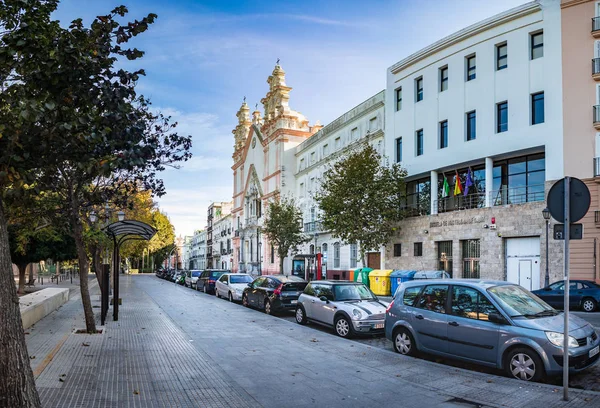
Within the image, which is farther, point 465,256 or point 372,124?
point 372,124

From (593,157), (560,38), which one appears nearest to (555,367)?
(593,157)

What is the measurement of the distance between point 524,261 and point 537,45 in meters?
11.3

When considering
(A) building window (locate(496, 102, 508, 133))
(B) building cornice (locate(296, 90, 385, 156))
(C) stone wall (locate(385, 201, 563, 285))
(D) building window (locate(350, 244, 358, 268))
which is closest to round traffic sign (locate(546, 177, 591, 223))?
(C) stone wall (locate(385, 201, 563, 285))

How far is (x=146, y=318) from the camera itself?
1723cm

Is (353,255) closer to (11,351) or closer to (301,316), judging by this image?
(301,316)

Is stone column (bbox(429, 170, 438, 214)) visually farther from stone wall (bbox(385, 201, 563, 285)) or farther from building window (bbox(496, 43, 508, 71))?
building window (bbox(496, 43, 508, 71))

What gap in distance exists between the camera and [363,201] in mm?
32219

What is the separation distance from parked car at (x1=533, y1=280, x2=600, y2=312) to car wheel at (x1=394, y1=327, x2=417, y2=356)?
12.8 m

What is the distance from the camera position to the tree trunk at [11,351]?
4.85 meters

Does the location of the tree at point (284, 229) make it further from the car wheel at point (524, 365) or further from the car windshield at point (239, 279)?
the car wheel at point (524, 365)

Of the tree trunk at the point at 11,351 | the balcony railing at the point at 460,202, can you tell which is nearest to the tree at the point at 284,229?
the balcony railing at the point at 460,202

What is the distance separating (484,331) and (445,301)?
3.57ft

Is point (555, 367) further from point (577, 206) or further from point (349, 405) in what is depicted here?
point (349, 405)

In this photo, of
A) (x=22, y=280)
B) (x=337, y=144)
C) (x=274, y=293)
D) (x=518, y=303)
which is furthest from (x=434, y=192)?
(x=22, y=280)
